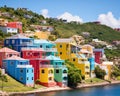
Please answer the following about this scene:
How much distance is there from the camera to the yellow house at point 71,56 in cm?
8012

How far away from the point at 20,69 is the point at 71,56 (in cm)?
1924

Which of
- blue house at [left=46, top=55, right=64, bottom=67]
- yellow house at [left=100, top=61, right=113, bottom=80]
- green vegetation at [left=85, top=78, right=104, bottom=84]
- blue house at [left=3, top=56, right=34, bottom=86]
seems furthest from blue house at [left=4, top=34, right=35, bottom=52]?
yellow house at [left=100, top=61, right=113, bottom=80]

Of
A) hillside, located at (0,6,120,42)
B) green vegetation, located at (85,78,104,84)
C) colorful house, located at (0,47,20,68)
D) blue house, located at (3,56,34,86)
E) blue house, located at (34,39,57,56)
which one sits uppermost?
hillside, located at (0,6,120,42)

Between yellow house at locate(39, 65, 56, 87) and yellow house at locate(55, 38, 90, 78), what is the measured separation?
13074 mm

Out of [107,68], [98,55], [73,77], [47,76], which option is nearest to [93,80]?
[107,68]

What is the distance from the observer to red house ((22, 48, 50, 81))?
67.2 metres

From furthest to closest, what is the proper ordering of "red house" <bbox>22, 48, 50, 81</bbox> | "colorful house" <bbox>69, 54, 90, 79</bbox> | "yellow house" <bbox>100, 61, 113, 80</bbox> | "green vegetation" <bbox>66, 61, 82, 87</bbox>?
"yellow house" <bbox>100, 61, 113, 80</bbox> < "colorful house" <bbox>69, 54, 90, 79</bbox> < "green vegetation" <bbox>66, 61, 82, 87</bbox> < "red house" <bbox>22, 48, 50, 81</bbox>

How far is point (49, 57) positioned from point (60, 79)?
13.2 feet

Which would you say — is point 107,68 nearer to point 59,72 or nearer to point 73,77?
point 73,77

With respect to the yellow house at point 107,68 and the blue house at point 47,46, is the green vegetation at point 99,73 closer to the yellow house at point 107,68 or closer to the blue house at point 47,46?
the yellow house at point 107,68

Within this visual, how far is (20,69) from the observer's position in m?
63.4

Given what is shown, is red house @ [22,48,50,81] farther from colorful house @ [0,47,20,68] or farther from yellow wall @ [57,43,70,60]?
yellow wall @ [57,43,70,60]

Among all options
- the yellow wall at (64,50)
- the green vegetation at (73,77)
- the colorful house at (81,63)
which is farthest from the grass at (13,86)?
the yellow wall at (64,50)

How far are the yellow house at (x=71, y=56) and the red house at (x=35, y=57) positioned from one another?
441 inches
